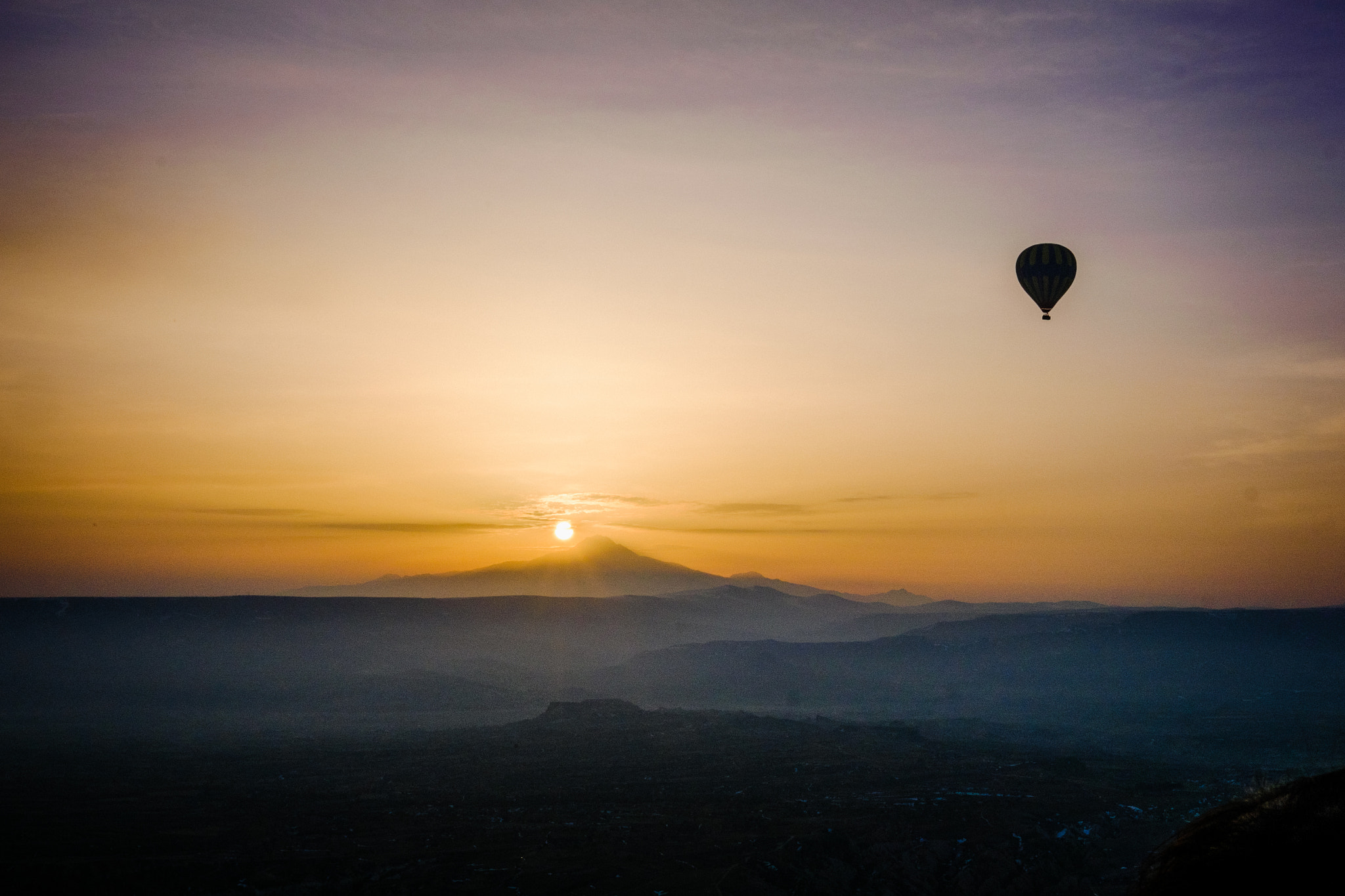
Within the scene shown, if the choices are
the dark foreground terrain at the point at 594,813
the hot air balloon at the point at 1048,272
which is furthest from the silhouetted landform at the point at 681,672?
the hot air balloon at the point at 1048,272

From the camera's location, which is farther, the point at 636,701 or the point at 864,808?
the point at 636,701

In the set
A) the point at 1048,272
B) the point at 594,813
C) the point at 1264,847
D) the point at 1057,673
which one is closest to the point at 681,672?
the point at 1057,673

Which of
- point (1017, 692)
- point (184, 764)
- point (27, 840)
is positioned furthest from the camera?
point (1017, 692)

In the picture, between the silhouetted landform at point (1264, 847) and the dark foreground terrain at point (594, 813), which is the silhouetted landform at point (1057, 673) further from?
the silhouetted landform at point (1264, 847)

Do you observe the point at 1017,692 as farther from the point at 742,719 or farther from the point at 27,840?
the point at 27,840

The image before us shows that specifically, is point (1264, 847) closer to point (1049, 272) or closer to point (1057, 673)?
point (1049, 272)

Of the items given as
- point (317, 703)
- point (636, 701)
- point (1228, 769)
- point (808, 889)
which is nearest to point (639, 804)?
point (808, 889)
